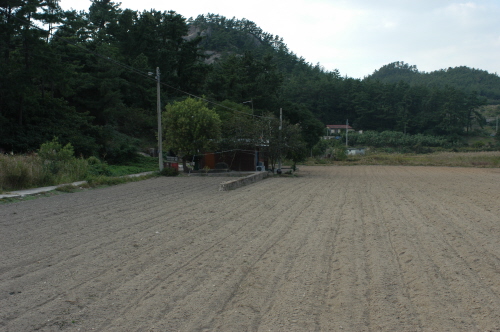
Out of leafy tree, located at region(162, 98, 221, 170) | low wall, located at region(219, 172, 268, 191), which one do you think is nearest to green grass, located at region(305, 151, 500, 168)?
leafy tree, located at region(162, 98, 221, 170)

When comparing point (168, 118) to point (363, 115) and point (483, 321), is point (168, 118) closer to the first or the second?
point (483, 321)

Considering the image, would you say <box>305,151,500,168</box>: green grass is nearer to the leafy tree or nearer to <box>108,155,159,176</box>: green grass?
<box>108,155,159,176</box>: green grass

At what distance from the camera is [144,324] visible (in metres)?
4.37

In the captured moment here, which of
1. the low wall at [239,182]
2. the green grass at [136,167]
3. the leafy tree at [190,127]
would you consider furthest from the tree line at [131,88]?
the low wall at [239,182]

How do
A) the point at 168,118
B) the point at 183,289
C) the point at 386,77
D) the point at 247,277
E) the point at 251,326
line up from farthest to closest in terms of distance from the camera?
the point at 386,77
the point at 168,118
the point at 247,277
the point at 183,289
the point at 251,326

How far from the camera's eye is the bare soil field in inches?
178

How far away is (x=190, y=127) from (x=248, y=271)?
24.8 meters

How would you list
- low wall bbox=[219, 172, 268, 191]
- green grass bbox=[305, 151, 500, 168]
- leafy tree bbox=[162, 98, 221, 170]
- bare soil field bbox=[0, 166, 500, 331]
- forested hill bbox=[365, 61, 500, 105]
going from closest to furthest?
bare soil field bbox=[0, 166, 500, 331]
low wall bbox=[219, 172, 268, 191]
leafy tree bbox=[162, 98, 221, 170]
green grass bbox=[305, 151, 500, 168]
forested hill bbox=[365, 61, 500, 105]

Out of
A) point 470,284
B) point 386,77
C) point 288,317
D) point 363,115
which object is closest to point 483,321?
point 470,284

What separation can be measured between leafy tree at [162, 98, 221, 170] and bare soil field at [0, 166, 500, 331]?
61.5ft

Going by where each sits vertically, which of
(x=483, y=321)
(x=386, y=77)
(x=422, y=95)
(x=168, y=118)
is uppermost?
(x=386, y=77)

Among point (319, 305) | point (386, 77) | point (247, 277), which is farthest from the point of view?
point (386, 77)

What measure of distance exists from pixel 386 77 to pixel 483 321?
675 feet

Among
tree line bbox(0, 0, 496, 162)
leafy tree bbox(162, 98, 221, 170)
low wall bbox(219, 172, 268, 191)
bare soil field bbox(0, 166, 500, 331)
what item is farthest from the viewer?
leafy tree bbox(162, 98, 221, 170)
